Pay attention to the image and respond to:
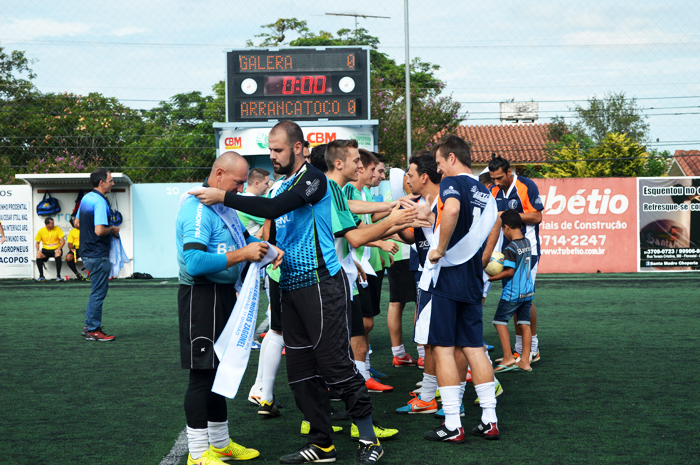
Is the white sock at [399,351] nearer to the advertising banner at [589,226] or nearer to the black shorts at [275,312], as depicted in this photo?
the black shorts at [275,312]

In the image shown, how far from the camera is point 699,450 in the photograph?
401 centimetres

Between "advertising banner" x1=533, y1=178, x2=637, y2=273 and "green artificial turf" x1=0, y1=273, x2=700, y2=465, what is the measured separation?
7.05 m

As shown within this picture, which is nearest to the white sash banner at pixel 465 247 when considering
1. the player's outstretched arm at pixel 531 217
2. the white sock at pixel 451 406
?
the white sock at pixel 451 406

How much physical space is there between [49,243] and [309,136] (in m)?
7.75

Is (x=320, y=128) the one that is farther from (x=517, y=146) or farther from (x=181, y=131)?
(x=517, y=146)

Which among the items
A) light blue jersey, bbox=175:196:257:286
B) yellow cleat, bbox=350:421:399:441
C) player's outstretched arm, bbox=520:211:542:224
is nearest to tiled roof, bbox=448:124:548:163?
player's outstretched arm, bbox=520:211:542:224

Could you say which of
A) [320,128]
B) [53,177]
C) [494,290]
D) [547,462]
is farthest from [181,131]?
[547,462]

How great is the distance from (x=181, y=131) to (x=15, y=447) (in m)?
35.5

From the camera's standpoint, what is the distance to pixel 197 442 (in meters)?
3.73

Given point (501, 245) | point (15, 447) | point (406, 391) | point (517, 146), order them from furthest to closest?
point (517, 146) < point (501, 245) < point (406, 391) < point (15, 447)

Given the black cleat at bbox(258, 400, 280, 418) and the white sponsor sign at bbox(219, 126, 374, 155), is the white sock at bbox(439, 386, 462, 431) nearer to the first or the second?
the black cleat at bbox(258, 400, 280, 418)

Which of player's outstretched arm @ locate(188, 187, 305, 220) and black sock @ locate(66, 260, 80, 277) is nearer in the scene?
player's outstretched arm @ locate(188, 187, 305, 220)

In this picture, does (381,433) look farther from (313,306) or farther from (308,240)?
(308,240)

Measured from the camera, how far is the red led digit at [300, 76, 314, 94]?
1435cm
